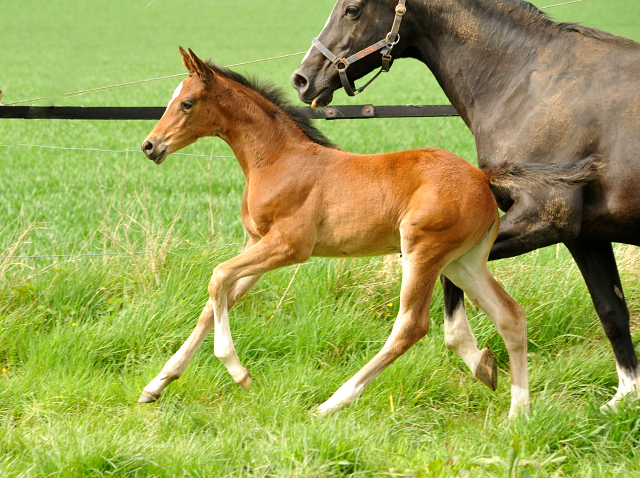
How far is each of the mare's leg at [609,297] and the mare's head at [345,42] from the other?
1.60 m

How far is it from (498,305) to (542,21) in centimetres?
160

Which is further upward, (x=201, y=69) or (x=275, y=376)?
(x=201, y=69)

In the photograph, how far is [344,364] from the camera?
427 cm

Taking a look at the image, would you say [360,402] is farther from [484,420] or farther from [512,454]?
[512,454]

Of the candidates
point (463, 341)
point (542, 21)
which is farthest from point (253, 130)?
point (542, 21)

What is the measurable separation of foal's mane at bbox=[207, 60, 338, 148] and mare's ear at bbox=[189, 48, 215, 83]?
0.22m

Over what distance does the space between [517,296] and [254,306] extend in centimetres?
178

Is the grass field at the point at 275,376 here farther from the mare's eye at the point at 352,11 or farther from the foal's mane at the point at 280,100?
the mare's eye at the point at 352,11

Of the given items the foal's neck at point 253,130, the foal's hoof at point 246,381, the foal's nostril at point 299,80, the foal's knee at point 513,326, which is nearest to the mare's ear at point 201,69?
the foal's neck at point 253,130

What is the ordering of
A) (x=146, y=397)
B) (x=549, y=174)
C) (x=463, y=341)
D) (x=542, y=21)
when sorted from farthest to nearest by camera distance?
(x=542, y=21), (x=463, y=341), (x=146, y=397), (x=549, y=174)

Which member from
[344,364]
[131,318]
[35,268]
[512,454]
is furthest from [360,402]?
[35,268]

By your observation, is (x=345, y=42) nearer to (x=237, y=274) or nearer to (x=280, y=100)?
(x=280, y=100)

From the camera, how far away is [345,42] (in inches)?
158

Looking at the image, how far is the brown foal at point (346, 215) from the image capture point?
3.45 meters
